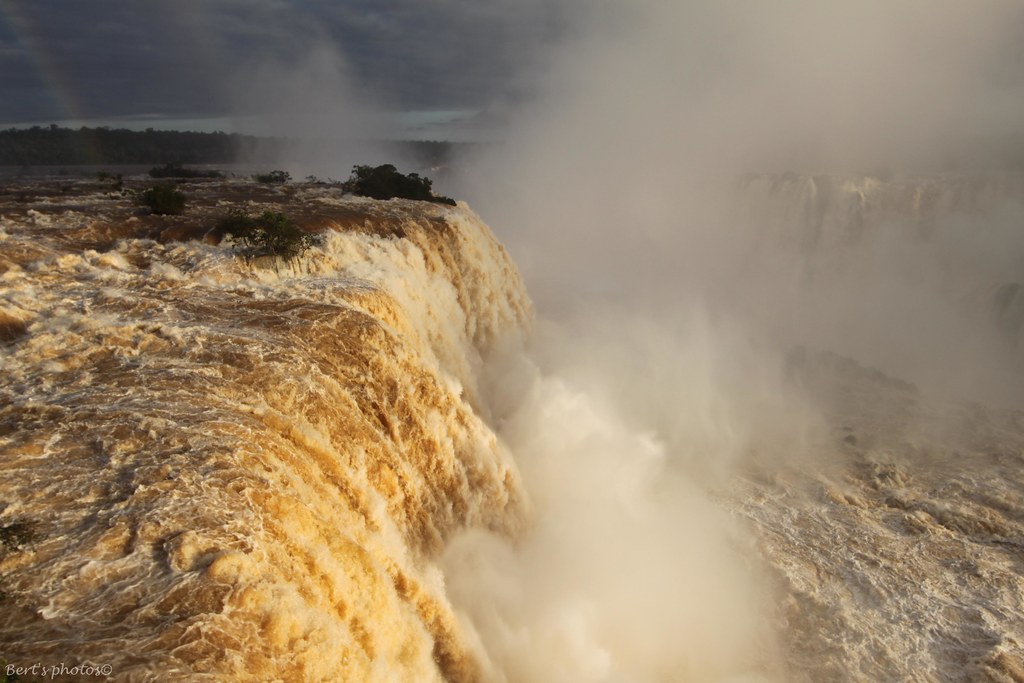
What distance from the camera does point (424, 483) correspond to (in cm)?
825

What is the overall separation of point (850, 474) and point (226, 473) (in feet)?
54.2

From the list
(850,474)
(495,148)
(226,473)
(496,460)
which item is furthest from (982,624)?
(495,148)

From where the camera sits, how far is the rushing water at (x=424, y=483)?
462 centimetres

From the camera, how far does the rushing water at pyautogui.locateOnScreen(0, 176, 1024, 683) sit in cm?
462

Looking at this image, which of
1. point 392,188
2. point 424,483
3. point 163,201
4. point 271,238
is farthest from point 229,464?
point 392,188

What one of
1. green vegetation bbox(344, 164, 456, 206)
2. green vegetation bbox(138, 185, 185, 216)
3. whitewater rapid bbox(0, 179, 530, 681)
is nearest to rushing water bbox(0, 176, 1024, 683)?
whitewater rapid bbox(0, 179, 530, 681)

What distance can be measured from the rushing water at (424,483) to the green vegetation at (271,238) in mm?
309

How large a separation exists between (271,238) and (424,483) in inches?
200

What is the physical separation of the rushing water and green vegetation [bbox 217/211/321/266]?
309 millimetres

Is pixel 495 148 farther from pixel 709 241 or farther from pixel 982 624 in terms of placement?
pixel 982 624

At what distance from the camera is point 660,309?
88.6 ft

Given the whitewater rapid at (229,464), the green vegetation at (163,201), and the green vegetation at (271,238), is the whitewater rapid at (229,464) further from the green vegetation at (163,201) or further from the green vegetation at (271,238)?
the green vegetation at (163,201)

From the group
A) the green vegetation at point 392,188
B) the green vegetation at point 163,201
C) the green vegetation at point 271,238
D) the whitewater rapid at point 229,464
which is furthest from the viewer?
the green vegetation at point 392,188

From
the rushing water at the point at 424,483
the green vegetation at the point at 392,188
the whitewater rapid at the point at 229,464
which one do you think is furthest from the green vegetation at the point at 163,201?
the green vegetation at the point at 392,188
